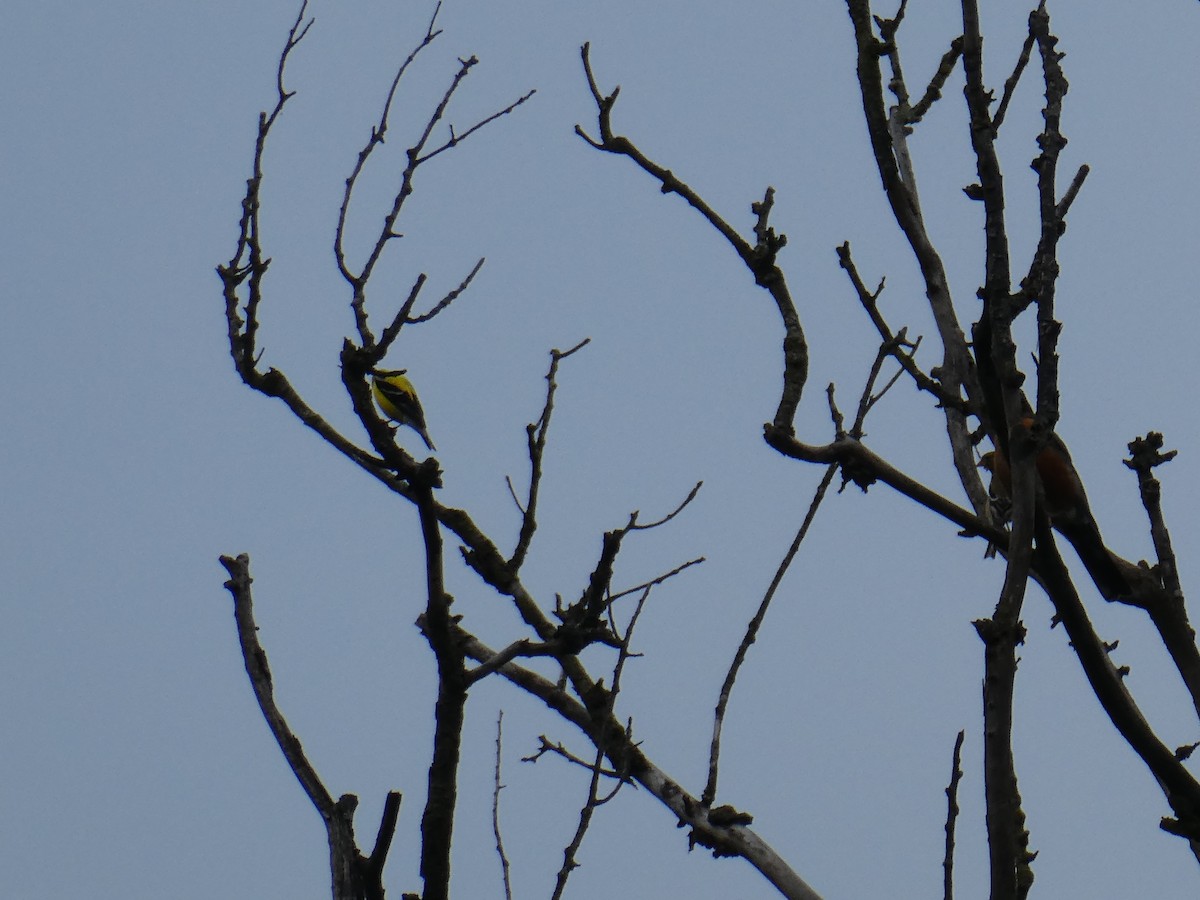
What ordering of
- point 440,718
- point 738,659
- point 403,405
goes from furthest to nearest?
point 403,405 → point 738,659 → point 440,718

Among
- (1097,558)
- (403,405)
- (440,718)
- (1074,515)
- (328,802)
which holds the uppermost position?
(403,405)

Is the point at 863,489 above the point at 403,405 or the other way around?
the other way around

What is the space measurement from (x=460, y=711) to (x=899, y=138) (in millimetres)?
2767

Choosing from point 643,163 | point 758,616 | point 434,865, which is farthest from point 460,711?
point 643,163

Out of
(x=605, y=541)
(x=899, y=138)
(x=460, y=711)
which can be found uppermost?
(x=899, y=138)

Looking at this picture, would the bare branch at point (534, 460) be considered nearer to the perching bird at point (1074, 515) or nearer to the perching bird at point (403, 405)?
the perching bird at point (1074, 515)

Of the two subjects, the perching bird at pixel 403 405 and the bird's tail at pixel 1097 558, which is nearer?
the bird's tail at pixel 1097 558

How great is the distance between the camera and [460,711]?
90.0 inches

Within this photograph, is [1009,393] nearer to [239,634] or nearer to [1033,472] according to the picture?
[1033,472]

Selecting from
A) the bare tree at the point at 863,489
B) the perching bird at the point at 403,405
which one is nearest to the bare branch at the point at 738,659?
the bare tree at the point at 863,489

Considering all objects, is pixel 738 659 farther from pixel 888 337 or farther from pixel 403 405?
pixel 403 405

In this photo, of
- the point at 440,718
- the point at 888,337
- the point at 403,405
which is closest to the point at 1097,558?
the point at 888,337

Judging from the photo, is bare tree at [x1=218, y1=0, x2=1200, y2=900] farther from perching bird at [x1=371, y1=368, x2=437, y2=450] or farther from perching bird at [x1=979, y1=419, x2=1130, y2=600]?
perching bird at [x1=371, y1=368, x2=437, y2=450]

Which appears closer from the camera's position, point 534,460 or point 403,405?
point 534,460
